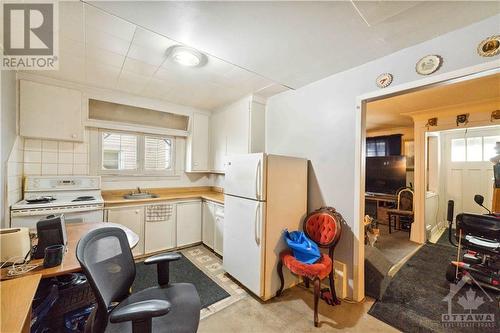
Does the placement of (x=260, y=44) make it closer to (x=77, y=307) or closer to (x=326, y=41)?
(x=326, y=41)

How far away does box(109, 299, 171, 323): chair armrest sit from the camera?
0.89 meters

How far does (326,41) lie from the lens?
1707 mm

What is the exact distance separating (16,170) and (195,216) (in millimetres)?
2228

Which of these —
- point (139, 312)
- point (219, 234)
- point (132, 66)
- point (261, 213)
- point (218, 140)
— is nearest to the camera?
point (139, 312)

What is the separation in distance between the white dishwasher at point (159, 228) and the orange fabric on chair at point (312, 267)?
198cm

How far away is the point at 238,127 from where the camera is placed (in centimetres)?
323

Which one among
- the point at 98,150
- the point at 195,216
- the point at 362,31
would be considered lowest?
the point at 195,216

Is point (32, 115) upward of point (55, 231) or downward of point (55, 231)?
upward

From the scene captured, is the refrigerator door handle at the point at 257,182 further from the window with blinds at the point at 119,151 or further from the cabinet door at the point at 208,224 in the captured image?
the window with blinds at the point at 119,151

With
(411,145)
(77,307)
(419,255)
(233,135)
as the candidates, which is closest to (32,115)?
(77,307)

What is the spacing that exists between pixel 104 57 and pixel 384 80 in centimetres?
276

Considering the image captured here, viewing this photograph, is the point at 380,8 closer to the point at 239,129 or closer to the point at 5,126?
the point at 239,129

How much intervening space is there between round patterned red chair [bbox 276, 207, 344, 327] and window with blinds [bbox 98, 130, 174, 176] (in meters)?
2.70

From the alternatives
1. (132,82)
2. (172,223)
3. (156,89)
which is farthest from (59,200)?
(156,89)
